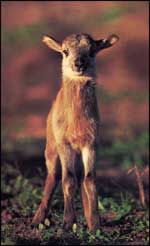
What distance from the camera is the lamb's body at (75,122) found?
731 centimetres

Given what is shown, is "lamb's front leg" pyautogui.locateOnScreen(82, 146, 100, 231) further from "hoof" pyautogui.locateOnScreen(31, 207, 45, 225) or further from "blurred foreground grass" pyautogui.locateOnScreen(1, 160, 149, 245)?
"hoof" pyautogui.locateOnScreen(31, 207, 45, 225)

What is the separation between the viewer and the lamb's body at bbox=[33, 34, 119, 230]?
7312mm

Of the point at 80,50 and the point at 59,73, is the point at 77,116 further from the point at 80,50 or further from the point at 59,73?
the point at 59,73

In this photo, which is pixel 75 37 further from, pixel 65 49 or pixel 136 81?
pixel 136 81

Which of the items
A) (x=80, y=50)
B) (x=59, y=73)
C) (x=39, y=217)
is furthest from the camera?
(x=59, y=73)

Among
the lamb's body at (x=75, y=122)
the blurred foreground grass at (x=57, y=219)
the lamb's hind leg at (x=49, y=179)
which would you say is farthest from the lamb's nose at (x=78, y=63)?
the blurred foreground grass at (x=57, y=219)

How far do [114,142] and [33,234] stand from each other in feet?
16.7

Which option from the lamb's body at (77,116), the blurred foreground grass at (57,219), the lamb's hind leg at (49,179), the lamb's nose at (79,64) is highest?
the lamb's nose at (79,64)

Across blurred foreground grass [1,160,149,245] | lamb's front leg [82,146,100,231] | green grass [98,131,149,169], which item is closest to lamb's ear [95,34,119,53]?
lamb's front leg [82,146,100,231]

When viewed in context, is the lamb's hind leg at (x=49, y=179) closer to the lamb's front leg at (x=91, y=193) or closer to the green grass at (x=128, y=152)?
the lamb's front leg at (x=91, y=193)

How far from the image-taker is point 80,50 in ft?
24.1

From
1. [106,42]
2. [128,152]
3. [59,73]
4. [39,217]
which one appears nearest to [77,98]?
[106,42]

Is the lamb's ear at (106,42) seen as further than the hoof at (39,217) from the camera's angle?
No

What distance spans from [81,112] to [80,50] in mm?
537
